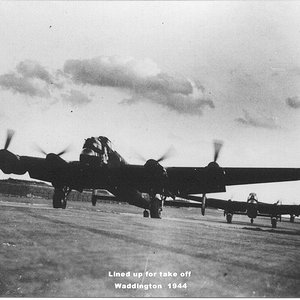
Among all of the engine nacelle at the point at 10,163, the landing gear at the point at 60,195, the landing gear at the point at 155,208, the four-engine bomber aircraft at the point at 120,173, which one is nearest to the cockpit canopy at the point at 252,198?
the four-engine bomber aircraft at the point at 120,173

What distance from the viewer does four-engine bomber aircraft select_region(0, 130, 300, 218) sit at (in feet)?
54.2

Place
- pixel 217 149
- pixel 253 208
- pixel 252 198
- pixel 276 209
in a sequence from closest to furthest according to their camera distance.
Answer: pixel 217 149 → pixel 253 208 → pixel 276 209 → pixel 252 198

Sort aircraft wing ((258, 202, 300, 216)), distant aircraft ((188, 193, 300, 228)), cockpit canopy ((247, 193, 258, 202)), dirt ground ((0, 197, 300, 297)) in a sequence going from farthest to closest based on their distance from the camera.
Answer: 1. cockpit canopy ((247, 193, 258, 202))
2. aircraft wing ((258, 202, 300, 216))
3. distant aircraft ((188, 193, 300, 228))
4. dirt ground ((0, 197, 300, 297))

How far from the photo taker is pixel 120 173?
18.8 m

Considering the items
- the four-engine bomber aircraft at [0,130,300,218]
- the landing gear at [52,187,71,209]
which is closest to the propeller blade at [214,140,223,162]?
the four-engine bomber aircraft at [0,130,300,218]

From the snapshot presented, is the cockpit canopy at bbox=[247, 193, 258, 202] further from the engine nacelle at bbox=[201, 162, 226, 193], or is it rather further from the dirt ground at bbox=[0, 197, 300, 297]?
the dirt ground at bbox=[0, 197, 300, 297]

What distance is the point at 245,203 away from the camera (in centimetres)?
3059

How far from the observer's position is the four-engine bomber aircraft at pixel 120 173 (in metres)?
16.5

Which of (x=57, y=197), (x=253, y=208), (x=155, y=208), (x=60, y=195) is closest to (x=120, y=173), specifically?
(x=155, y=208)

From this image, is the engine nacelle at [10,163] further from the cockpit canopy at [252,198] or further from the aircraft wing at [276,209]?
the aircraft wing at [276,209]

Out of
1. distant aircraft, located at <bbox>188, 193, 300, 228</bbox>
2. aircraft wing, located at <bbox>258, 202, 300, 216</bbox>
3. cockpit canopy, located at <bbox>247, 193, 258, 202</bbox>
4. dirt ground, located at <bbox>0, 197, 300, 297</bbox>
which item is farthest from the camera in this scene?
cockpit canopy, located at <bbox>247, 193, 258, 202</bbox>

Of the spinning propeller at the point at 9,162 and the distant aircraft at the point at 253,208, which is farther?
the distant aircraft at the point at 253,208

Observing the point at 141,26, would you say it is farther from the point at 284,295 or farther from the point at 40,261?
the point at 284,295

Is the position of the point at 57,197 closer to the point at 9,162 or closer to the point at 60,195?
the point at 60,195
